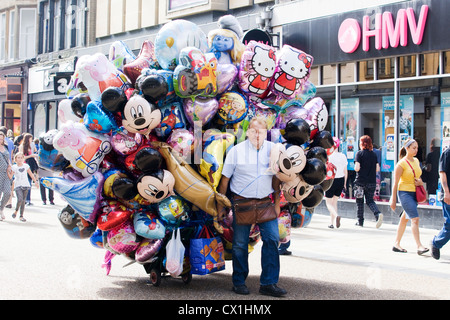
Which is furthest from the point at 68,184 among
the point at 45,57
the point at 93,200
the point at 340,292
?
the point at 45,57

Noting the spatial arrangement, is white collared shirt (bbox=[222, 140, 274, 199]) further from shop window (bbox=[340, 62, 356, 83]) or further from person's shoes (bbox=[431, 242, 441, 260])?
shop window (bbox=[340, 62, 356, 83])

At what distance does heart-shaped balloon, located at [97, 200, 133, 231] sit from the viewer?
6.92 metres

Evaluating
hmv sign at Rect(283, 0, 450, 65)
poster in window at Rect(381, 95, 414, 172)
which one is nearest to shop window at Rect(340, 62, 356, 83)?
hmv sign at Rect(283, 0, 450, 65)

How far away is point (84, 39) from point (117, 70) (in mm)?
21380

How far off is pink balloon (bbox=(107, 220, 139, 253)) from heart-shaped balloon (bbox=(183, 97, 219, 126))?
4.30 feet

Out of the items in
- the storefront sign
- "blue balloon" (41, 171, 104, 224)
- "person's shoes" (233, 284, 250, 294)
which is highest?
the storefront sign

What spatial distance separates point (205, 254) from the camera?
281 inches

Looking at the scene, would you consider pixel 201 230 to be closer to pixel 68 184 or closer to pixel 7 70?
pixel 68 184

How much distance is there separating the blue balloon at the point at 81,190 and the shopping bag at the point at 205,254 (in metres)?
1.14

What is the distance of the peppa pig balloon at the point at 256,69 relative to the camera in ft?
24.1

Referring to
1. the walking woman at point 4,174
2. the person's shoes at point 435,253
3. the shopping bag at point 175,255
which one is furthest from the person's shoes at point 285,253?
the walking woman at point 4,174

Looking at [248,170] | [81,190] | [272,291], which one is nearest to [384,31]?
[248,170]

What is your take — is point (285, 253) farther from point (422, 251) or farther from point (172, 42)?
point (172, 42)

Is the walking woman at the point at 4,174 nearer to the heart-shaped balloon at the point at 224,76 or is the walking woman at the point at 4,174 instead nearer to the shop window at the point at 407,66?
the heart-shaped balloon at the point at 224,76
